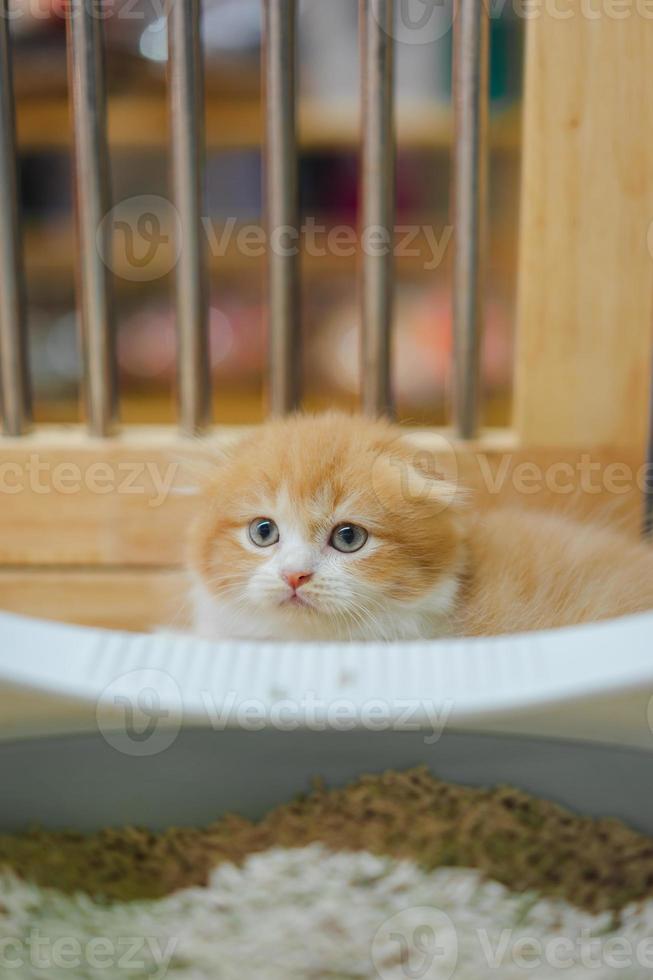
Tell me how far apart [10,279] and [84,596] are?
376 millimetres

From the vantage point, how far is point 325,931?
62 cm

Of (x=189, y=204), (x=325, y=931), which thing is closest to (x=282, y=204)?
(x=189, y=204)

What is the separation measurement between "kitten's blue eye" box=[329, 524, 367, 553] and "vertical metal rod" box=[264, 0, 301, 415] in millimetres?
317

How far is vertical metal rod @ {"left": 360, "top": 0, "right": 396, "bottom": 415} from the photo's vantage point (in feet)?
3.26

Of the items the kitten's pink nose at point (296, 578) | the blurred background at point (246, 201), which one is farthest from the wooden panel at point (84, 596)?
the blurred background at point (246, 201)

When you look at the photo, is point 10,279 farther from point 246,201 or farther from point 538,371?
point 246,201

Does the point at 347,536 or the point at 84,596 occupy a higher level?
the point at 347,536

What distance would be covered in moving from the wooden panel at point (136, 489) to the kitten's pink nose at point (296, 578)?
324 millimetres

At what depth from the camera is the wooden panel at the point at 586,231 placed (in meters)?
1.04

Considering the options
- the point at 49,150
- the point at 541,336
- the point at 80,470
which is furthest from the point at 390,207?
the point at 49,150

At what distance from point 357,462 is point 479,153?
387mm

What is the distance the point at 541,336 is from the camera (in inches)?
43.8

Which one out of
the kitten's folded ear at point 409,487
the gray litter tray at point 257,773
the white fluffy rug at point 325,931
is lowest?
the white fluffy rug at point 325,931

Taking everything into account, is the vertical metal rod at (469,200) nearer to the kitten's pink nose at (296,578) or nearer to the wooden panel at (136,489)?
the wooden panel at (136,489)
